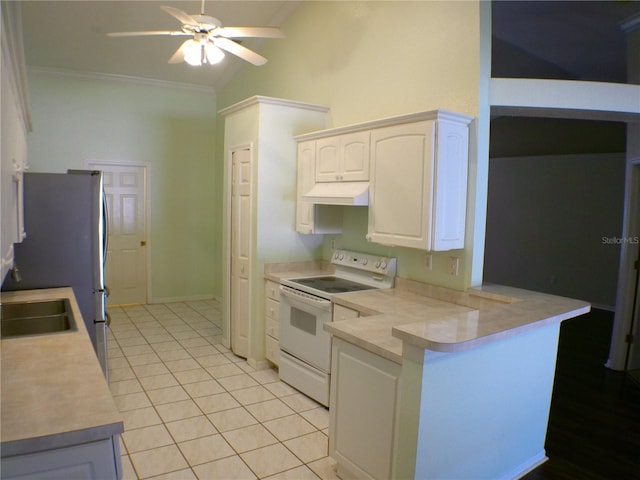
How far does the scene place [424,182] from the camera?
9.43 ft

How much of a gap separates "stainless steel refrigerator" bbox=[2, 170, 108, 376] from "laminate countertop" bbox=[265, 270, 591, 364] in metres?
1.94

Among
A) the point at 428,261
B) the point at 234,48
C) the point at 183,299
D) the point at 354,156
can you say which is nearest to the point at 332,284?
the point at 428,261

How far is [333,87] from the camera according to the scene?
4.25m

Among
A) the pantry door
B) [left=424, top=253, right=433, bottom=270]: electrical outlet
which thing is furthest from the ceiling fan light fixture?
the pantry door

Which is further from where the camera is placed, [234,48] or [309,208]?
[309,208]

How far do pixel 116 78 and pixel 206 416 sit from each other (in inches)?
196

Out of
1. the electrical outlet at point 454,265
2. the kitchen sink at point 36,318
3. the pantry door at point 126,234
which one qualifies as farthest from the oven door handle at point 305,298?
the pantry door at point 126,234

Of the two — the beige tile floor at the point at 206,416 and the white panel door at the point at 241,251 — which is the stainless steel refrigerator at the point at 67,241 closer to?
the beige tile floor at the point at 206,416

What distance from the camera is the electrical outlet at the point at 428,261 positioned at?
10.9 ft

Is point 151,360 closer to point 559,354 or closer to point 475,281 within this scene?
point 475,281

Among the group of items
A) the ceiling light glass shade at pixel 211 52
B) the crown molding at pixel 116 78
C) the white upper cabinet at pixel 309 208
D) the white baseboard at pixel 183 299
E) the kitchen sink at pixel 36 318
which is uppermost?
the crown molding at pixel 116 78

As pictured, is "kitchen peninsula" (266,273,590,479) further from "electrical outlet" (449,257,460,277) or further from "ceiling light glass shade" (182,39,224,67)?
"ceiling light glass shade" (182,39,224,67)

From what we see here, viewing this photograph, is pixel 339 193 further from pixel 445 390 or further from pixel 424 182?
pixel 445 390

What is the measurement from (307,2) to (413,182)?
2764mm
